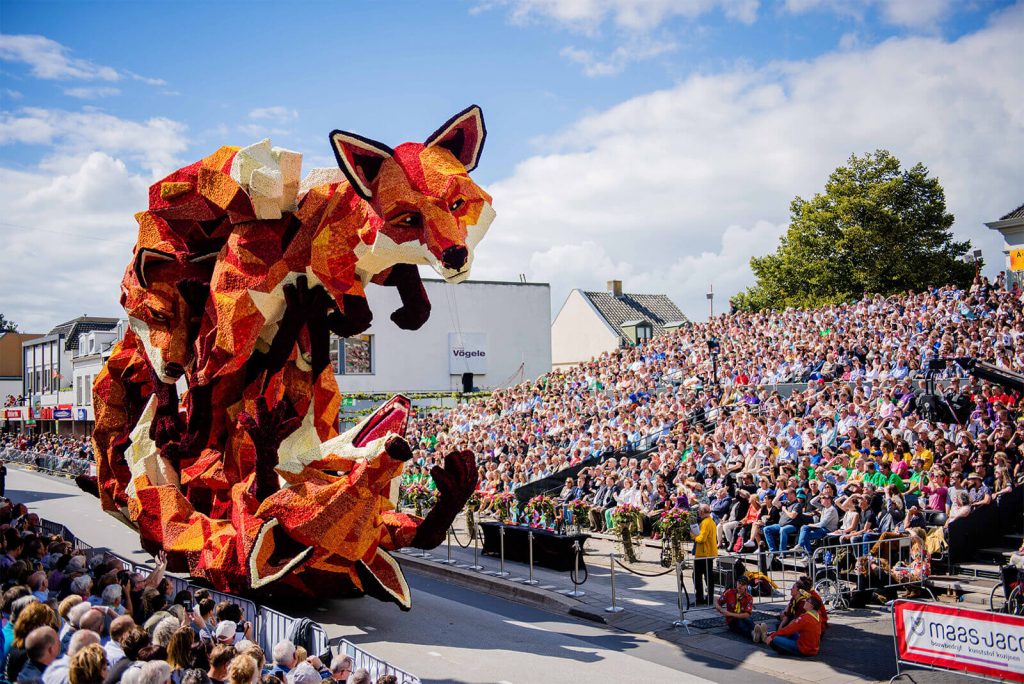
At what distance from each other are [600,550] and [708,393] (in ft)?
23.5

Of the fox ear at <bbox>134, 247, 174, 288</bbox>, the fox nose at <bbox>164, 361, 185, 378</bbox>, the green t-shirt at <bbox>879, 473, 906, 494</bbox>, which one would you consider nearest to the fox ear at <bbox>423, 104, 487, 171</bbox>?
the fox ear at <bbox>134, 247, 174, 288</bbox>

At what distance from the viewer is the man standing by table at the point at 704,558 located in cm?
1441

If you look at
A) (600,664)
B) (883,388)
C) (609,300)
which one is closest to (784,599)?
(600,664)

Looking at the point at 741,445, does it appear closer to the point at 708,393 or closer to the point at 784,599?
the point at 708,393

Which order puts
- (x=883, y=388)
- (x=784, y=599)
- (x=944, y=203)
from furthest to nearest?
(x=944, y=203), (x=883, y=388), (x=784, y=599)

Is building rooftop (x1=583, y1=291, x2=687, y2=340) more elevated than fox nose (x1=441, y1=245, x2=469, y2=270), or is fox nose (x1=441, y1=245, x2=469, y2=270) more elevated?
building rooftop (x1=583, y1=291, x2=687, y2=340)

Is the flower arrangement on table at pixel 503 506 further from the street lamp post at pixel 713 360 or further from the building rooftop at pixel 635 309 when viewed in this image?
the building rooftop at pixel 635 309

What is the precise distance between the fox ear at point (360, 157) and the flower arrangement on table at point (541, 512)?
988 cm

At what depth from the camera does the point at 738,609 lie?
13102 mm

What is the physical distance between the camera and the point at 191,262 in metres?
14.7

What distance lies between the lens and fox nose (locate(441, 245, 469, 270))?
12.0 metres

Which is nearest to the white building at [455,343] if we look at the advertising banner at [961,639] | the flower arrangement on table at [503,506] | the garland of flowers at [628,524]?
the flower arrangement on table at [503,506]

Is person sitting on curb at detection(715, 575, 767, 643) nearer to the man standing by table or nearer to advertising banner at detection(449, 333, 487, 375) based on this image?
the man standing by table

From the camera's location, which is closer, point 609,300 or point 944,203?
point 944,203
